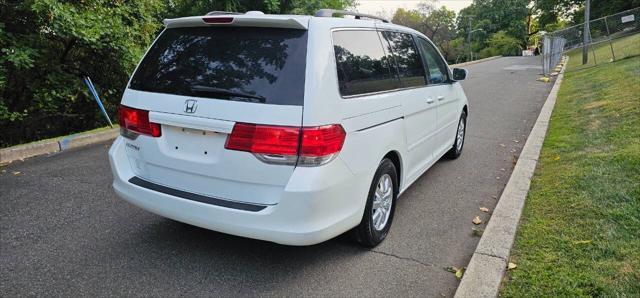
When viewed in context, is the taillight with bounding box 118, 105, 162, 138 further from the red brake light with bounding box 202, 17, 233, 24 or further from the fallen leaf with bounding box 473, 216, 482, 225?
the fallen leaf with bounding box 473, 216, 482, 225

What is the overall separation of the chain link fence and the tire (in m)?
15.8

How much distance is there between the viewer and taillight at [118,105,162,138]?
10.2ft

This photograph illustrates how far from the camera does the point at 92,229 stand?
3.85m

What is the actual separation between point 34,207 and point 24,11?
14.8ft

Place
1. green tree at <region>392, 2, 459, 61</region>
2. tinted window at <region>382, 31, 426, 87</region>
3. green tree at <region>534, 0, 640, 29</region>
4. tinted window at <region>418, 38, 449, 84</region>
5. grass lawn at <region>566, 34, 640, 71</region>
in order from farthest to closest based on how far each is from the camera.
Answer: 1. green tree at <region>392, 2, 459, 61</region>
2. green tree at <region>534, 0, 640, 29</region>
3. grass lawn at <region>566, 34, 640, 71</region>
4. tinted window at <region>418, 38, 449, 84</region>
5. tinted window at <region>382, 31, 426, 87</region>

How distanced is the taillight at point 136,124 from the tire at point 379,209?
1576mm

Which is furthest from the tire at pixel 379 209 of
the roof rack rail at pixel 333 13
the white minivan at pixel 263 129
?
the roof rack rail at pixel 333 13

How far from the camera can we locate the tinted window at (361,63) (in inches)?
122

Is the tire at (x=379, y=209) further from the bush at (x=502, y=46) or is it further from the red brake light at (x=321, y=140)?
the bush at (x=502, y=46)

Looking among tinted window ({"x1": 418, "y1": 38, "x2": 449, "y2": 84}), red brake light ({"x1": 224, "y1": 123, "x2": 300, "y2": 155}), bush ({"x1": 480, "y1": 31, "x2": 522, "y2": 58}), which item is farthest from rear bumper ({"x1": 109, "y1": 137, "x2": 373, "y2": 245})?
bush ({"x1": 480, "y1": 31, "x2": 522, "y2": 58})

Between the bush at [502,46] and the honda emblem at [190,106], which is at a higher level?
the bush at [502,46]

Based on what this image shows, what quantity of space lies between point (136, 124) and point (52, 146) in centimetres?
430

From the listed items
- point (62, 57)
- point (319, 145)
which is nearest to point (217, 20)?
point (319, 145)

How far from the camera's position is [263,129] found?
8.86ft
